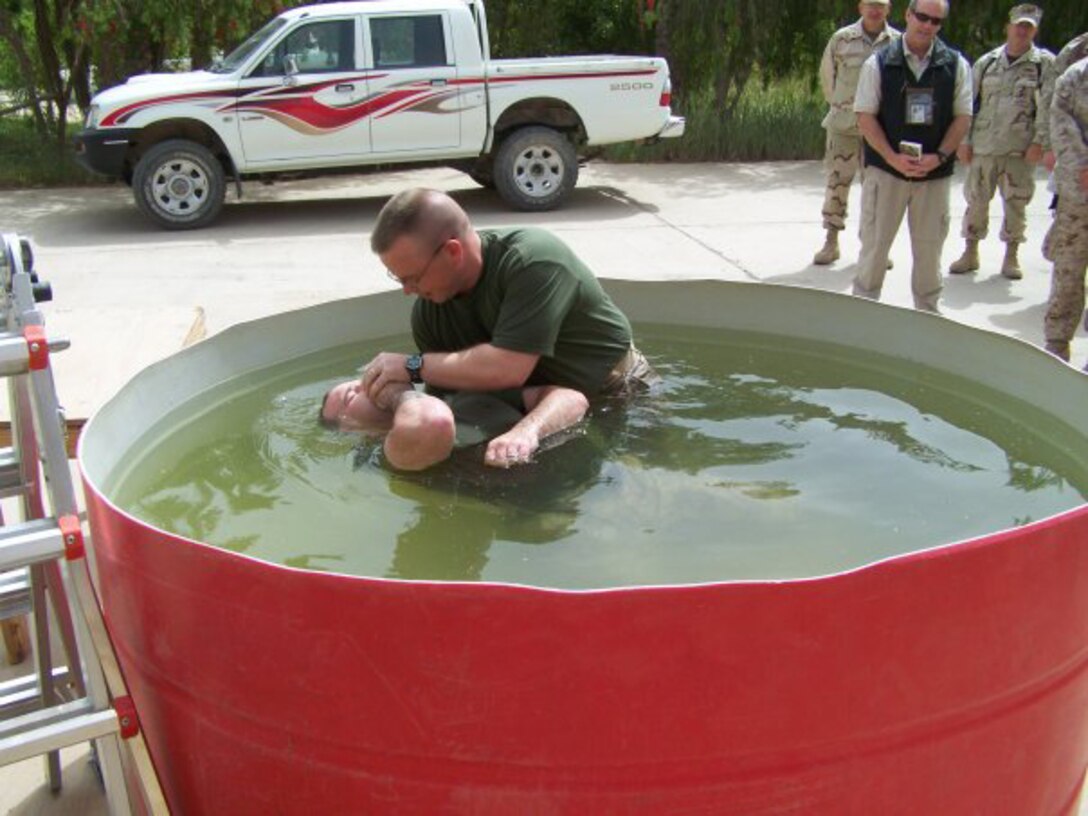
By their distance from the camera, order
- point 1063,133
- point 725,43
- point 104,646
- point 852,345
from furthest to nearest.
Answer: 1. point 725,43
2. point 1063,133
3. point 852,345
4. point 104,646

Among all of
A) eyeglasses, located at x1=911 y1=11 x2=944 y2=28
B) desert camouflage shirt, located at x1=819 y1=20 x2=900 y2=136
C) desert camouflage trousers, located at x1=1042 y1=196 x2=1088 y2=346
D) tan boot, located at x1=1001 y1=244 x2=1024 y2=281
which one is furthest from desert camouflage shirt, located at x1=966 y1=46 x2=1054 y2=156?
desert camouflage trousers, located at x1=1042 y1=196 x2=1088 y2=346

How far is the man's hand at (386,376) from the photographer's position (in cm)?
381

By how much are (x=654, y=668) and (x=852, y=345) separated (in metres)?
2.77

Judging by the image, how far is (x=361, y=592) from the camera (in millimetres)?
1987

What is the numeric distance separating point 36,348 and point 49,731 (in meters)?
0.72

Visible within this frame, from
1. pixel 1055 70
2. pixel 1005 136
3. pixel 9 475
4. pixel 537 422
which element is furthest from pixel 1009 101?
pixel 9 475

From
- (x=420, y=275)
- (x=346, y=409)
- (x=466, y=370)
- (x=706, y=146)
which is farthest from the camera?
(x=706, y=146)

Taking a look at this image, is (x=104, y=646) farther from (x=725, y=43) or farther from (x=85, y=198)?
(x=725, y=43)

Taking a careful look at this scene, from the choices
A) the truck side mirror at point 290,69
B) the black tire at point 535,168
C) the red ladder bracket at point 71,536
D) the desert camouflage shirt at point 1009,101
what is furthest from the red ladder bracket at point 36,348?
the black tire at point 535,168

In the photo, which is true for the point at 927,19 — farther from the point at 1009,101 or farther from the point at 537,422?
the point at 537,422

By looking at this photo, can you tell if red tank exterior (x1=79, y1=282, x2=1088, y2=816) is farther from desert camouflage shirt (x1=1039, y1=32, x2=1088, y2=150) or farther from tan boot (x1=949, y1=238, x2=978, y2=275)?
tan boot (x1=949, y1=238, x2=978, y2=275)

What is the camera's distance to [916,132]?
21.7ft

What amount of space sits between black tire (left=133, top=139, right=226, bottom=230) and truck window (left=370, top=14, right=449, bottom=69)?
177 centimetres

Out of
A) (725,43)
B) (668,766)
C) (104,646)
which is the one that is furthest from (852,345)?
(725,43)
